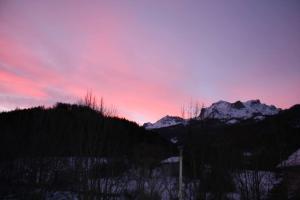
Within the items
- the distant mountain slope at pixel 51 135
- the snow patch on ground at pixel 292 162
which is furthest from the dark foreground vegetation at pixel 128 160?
the snow patch on ground at pixel 292 162

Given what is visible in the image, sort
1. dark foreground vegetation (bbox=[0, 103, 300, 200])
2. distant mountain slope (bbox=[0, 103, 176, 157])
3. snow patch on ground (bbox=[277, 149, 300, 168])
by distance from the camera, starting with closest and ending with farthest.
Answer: dark foreground vegetation (bbox=[0, 103, 300, 200]), snow patch on ground (bbox=[277, 149, 300, 168]), distant mountain slope (bbox=[0, 103, 176, 157])

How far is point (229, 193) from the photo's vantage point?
62.5ft

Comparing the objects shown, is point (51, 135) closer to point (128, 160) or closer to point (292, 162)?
point (128, 160)

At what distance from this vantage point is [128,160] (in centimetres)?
2461

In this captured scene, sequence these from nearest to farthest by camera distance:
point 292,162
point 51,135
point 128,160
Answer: point 292,162 → point 128,160 → point 51,135

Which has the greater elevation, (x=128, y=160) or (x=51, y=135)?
(x=51, y=135)

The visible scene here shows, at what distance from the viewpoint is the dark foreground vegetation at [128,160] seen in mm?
16938

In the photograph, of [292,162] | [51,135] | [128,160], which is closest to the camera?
[292,162]

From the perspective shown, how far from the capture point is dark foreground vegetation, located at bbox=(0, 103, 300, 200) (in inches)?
667

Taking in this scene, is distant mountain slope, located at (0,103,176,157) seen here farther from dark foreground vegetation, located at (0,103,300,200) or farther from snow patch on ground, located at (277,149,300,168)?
snow patch on ground, located at (277,149,300,168)

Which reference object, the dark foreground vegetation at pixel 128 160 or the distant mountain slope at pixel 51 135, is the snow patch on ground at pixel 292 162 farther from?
the distant mountain slope at pixel 51 135

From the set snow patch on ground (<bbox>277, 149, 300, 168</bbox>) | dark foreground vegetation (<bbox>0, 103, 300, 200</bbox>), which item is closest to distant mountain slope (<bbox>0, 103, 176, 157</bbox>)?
dark foreground vegetation (<bbox>0, 103, 300, 200</bbox>)

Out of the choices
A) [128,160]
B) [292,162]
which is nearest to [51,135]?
[128,160]

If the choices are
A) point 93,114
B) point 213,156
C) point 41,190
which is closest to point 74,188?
point 41,190
